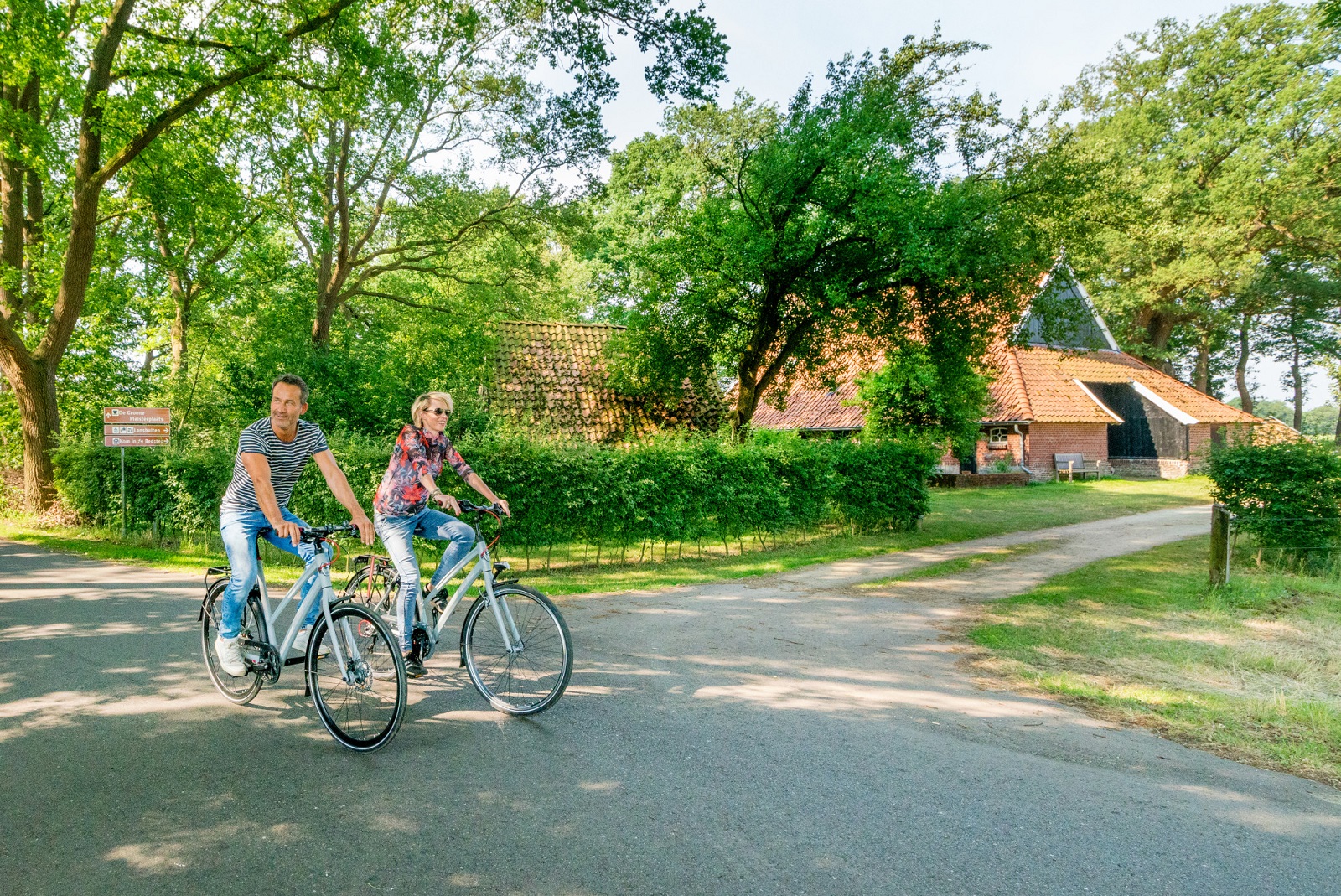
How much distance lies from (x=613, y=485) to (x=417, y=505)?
260 inches

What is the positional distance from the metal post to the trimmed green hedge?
6.59 m

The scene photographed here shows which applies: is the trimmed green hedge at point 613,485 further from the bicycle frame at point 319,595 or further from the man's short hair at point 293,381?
the bicycle frame at point 319,595

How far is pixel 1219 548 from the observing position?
1003 centimetres

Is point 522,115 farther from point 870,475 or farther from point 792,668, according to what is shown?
point 792,668

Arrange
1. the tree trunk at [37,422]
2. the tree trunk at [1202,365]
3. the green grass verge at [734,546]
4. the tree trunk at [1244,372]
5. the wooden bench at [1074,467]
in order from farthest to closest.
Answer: the tree trunk at [1244,372] → the tree trunk at [1202,365] → the wooden bench at [1074,467] → the tree trunk at [37,422] → the green grass verge at [734,546]

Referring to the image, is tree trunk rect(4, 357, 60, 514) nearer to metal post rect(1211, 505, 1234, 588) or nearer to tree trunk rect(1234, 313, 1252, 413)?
metal post rect(1211, 505, 1234, 588)

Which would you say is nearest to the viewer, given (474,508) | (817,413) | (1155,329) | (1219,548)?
(474,508)

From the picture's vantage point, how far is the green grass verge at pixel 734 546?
449 inches

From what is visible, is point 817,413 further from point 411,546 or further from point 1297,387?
point 1297,387

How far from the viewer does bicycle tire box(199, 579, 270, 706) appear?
16.9 feet

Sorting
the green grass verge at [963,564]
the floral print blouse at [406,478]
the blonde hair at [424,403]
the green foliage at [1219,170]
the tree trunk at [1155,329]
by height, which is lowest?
the green grass verge at [963,564]

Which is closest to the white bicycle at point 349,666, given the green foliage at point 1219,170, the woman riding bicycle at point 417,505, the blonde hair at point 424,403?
the woman riding bicycle at point 417,505

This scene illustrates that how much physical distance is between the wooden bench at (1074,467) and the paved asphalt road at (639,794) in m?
27.9

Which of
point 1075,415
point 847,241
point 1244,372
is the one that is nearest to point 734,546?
point 847,241
